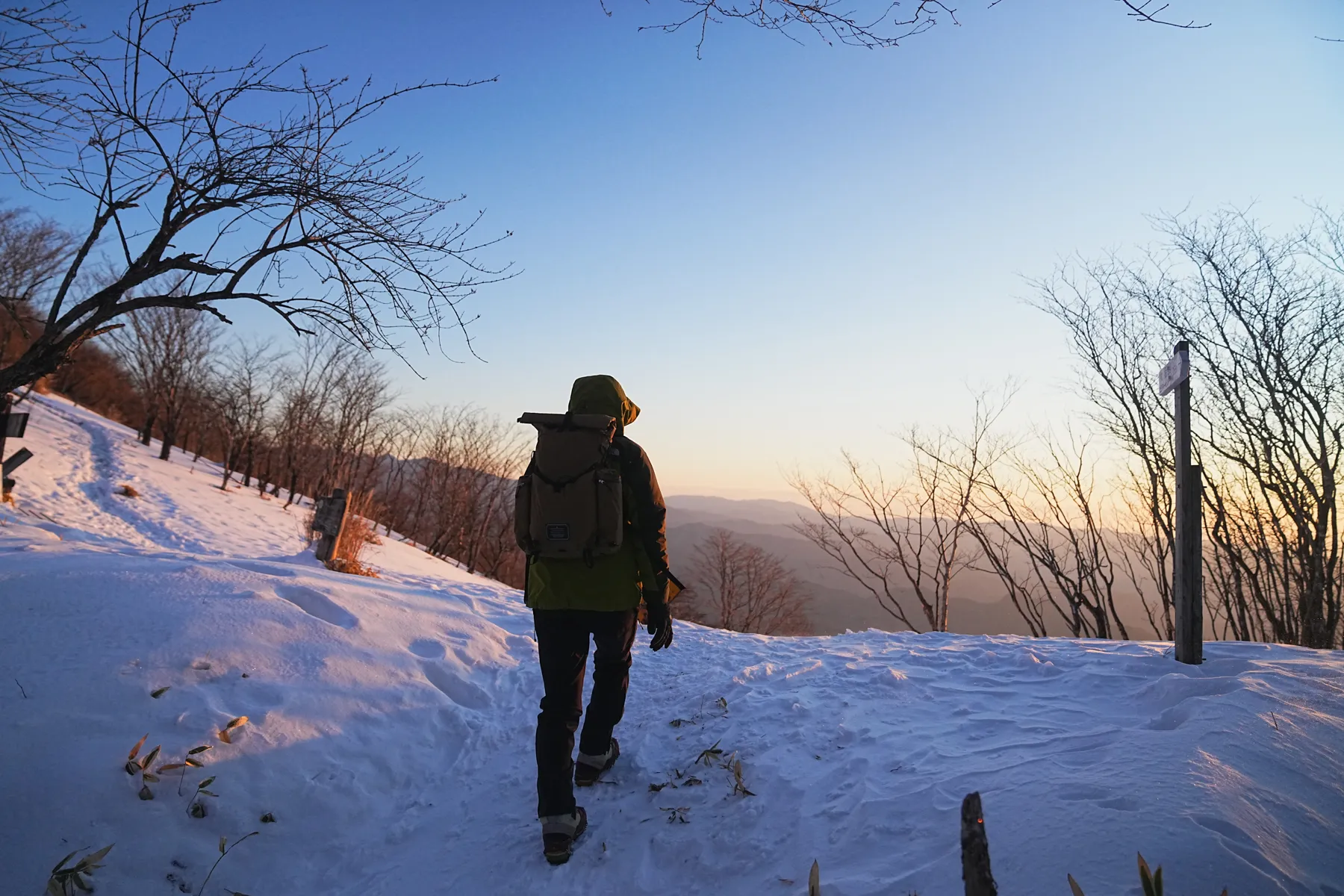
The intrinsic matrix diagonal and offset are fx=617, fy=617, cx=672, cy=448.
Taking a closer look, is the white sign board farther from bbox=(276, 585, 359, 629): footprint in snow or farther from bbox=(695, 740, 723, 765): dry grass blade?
bbox=(276, 585, 359, 629): footprint in snow

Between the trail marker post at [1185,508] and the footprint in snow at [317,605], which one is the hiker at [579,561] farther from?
the trail marker post at [1185,508]

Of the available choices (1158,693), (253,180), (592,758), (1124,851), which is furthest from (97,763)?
(1158,693)

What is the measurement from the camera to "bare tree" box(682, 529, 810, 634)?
35500 mm

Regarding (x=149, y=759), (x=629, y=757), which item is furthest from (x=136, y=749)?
(x=629, y=757)

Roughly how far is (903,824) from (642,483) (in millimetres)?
1758

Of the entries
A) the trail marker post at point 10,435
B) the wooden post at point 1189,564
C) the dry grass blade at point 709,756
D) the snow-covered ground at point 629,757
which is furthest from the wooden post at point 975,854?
the trail marker post at point 10,435

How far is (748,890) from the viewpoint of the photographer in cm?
229

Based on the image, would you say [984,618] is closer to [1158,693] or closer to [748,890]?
[1158,693]

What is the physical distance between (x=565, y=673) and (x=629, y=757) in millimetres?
1045

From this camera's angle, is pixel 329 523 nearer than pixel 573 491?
No

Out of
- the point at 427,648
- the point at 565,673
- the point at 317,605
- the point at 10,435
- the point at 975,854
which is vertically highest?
the point at 10,435

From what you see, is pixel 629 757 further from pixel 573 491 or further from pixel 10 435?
pixel 10 435

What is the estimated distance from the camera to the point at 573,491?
2.78 meters

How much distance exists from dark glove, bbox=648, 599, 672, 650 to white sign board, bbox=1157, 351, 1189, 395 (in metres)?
4.01
